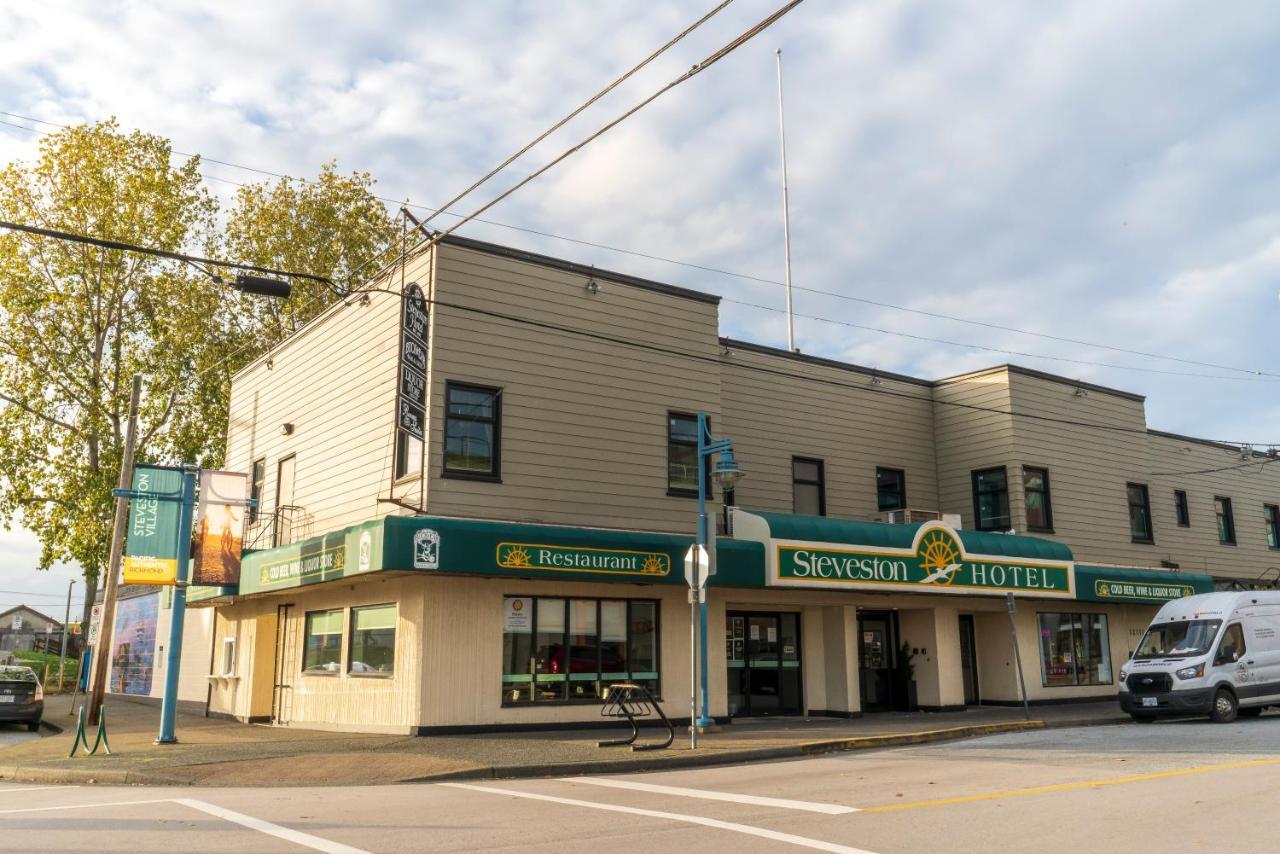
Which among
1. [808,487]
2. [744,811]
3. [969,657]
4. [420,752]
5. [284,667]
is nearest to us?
[744,811]

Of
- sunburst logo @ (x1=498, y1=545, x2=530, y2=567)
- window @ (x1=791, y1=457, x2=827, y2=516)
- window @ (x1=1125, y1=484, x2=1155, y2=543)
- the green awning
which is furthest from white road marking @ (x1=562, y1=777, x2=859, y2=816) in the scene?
window @ (x1=1125, y1=484, x2=1155, y2=543)

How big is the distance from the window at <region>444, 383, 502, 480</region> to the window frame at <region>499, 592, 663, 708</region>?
2249 mm

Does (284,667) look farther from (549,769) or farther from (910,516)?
(910,516)

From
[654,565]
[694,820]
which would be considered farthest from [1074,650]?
[694,820]

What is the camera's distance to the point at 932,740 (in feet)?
57.2

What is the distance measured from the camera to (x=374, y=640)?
18.6 m

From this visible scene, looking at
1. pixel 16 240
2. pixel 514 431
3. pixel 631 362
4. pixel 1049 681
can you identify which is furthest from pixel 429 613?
pixel 16 240

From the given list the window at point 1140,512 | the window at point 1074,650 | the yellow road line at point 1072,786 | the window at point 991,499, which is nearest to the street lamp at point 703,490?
the yellow road line at point 1072,786

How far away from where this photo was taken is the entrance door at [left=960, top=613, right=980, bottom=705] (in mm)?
24906

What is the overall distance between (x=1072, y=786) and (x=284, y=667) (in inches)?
640

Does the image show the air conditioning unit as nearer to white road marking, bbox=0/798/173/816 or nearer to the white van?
the white van

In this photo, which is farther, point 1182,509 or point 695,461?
point 1182,509

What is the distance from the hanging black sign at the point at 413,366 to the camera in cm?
1706

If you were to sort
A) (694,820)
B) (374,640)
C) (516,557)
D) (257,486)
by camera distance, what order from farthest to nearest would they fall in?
(257,486), (374,640), (516,557), (694,820)
